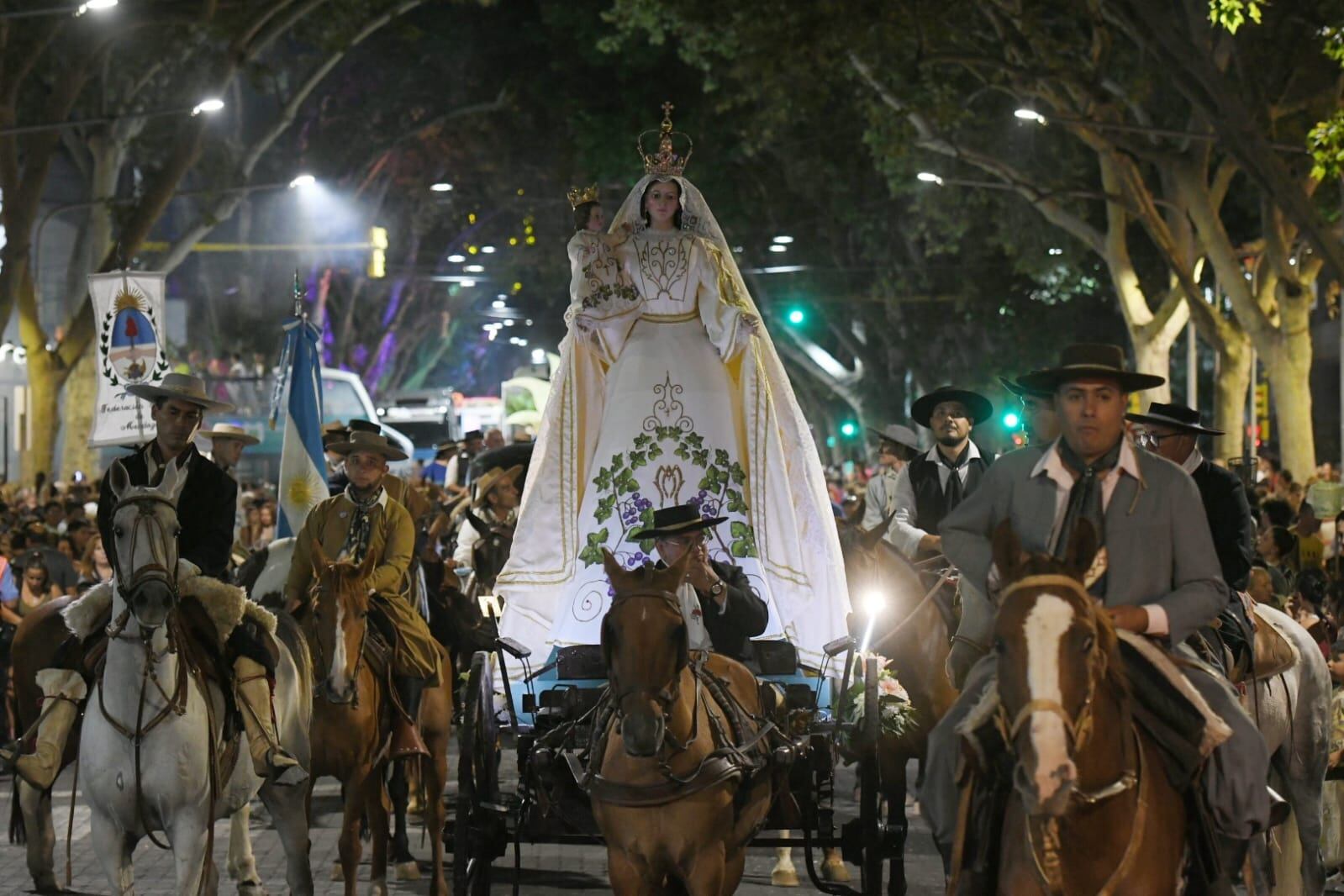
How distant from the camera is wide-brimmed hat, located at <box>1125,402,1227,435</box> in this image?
31.4ft

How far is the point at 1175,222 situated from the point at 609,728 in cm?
2583

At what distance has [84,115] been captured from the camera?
3491cm

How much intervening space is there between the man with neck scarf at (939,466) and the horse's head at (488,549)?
14.0 ft

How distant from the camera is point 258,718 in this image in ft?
35.4

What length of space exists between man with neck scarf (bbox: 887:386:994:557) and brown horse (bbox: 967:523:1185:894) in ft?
21.2

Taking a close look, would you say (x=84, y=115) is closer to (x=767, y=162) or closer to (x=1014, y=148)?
(x=1014, y=148)

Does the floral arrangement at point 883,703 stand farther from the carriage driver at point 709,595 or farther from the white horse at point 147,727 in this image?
the white horse at point 147,727

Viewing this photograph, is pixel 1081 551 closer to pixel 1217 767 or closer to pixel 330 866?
pixel 1217 767

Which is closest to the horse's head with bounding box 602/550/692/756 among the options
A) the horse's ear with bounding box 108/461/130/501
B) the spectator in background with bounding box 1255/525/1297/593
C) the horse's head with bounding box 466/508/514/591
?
the horse's ear with bounding box 108/461/130/501

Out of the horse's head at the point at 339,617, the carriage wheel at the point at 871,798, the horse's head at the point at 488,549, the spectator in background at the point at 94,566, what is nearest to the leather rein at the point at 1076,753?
the carriage wheel at the point at 871,798

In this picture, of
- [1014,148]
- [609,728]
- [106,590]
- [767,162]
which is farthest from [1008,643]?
[767,162]

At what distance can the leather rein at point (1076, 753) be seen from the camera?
629 centimetres

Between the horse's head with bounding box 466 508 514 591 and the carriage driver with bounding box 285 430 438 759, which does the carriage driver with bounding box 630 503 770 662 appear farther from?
the horse's head with bounding box 466 508 514 591

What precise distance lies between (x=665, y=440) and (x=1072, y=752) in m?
5.95
